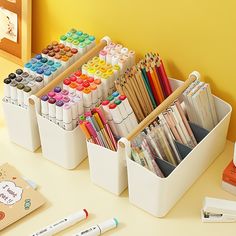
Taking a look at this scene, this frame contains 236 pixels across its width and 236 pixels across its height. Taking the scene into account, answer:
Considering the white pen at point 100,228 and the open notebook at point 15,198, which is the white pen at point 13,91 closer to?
the open notebook at point 15,198

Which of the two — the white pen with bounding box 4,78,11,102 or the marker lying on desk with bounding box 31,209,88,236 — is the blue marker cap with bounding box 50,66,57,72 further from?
the marker lying on desk with bounding box 31,209,88,236

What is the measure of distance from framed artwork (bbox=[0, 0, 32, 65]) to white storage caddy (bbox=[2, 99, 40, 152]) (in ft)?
1.05

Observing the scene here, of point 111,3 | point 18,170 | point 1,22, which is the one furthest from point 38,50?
point 18,170

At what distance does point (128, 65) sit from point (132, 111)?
16cm

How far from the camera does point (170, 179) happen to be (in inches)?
49.7

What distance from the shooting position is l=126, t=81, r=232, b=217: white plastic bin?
4.13 feet

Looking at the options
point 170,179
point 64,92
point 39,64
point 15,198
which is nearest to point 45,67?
point 39,64

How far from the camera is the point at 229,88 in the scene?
1431mm

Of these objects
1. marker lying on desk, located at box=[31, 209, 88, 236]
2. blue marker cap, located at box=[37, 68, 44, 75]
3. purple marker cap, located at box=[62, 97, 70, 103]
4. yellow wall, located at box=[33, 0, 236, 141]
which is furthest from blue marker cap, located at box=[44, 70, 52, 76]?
marker lying on desk, located at box=[31, 209, 88, 236]

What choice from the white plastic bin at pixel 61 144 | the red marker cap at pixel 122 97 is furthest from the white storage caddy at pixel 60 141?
the red marker cap at pixel 122 97

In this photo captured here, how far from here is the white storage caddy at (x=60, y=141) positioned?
4.52 feet

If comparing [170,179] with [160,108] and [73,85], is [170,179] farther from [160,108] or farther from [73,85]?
[73,85]

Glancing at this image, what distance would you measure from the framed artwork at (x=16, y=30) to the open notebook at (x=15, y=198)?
0.47 metres

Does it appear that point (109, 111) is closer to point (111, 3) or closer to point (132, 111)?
point (132, 111)
